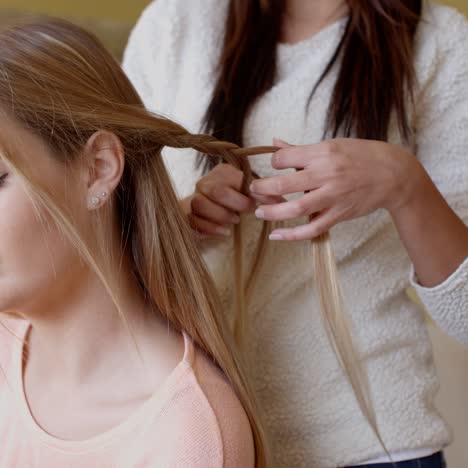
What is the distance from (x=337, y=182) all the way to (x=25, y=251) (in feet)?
0.93

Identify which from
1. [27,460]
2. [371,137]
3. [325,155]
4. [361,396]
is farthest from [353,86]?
[27,460]

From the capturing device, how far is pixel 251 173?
77 centimetres

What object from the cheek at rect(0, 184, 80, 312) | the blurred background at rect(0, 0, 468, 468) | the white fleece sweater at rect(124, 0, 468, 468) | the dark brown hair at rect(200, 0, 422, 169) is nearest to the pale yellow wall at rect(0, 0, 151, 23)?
the blurred background at rect(0, 0, 468, 468)

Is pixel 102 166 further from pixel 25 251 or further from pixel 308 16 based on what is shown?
Result: pixel 308 16

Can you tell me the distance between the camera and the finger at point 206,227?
2.57 ft

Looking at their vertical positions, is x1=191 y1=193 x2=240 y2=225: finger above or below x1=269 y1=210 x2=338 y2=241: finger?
above

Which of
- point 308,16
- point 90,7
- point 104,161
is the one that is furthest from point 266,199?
point 90,7

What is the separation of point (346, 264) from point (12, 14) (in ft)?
1.43

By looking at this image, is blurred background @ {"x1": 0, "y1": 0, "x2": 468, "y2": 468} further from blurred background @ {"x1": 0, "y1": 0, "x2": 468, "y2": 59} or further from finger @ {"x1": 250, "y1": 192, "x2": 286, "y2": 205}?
finger @ {"x1": 250, "y1": 192, "x2": 286, "y2": 205}

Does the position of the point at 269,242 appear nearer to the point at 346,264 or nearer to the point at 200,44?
the point at 346,264

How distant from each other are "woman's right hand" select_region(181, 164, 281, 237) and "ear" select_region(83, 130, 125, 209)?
0.10 metres

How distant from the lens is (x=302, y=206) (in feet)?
2.19

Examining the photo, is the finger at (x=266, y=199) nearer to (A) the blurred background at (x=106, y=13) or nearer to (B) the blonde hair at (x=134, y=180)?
(B) the blonde hair at (x=134, y=180)

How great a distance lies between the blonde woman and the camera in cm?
68
